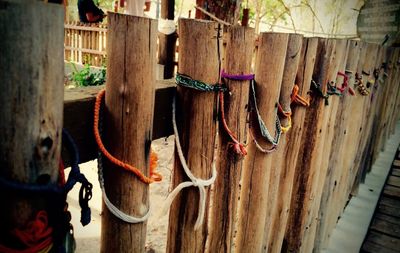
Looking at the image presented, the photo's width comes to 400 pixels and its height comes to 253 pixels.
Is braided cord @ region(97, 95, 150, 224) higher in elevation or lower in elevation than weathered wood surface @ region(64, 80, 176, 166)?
lower

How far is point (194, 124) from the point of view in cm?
124

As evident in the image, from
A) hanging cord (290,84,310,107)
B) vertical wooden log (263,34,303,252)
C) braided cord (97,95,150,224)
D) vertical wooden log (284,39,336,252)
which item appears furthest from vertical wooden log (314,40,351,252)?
braided cord (97,95,150,224)

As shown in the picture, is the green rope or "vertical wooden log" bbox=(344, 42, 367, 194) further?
"vertical wooden log" bbox=(344, 42, 367, 194)

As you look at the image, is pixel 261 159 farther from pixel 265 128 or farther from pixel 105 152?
pixel 105 152

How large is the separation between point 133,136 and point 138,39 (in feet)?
0.96

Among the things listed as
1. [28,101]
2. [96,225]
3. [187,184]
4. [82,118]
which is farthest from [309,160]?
[96,225]

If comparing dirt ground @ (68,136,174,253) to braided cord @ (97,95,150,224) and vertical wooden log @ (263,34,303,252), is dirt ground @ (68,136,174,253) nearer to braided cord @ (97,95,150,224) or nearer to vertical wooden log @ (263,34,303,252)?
vertical wooden log @ (263,34,303,252)

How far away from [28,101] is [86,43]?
1081 cm

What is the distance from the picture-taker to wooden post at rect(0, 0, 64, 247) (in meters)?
0.62

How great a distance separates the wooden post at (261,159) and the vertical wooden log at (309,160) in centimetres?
53

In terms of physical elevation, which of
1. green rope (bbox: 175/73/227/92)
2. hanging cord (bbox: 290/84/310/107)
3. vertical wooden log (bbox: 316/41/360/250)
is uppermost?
green rope (bbox: 175/73/227/92)

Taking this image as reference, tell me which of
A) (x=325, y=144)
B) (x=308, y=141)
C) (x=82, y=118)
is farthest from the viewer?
(x=325, y=144)

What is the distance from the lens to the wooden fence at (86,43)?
1030 cm

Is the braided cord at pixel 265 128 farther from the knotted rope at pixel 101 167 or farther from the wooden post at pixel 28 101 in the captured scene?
the wooden post at pixel 28 101
